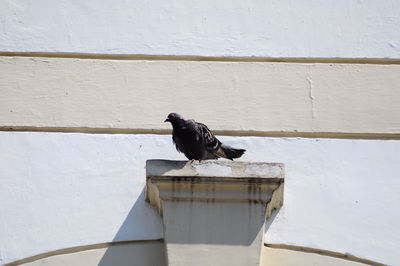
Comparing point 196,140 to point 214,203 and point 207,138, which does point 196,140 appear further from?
point 214,203

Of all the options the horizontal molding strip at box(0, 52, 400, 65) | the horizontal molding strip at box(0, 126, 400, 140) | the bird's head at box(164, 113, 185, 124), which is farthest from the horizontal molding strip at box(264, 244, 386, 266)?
the horizontal molding strip at box(0, 52, 400, 65)

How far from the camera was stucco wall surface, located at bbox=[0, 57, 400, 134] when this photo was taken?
5043mm

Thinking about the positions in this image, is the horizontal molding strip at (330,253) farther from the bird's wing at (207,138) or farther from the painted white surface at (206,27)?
the painted white surface at (206,27)

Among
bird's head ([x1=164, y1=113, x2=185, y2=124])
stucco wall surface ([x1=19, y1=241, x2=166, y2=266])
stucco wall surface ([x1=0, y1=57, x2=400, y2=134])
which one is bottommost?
stucco wall surface ([x1=19, y1=241, x2=166, y2=266])

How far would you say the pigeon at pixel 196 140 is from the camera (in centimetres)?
494

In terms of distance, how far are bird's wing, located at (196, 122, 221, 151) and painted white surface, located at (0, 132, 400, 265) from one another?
72 millimetres

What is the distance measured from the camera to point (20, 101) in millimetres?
5098

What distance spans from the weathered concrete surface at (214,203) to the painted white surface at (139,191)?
0.59ft

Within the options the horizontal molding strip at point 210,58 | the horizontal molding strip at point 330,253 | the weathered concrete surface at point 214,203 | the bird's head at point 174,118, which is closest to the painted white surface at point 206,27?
the horizontal molding strip at point 210,58

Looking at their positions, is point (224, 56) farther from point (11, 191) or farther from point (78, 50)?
point (11, 191)

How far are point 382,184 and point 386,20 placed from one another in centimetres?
91

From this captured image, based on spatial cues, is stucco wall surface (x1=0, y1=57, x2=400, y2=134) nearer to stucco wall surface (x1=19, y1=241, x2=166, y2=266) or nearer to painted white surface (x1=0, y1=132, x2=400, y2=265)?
painted white surface (x1=0, y1=132, x2=400, y2=265)

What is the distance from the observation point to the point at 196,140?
5.21 meters

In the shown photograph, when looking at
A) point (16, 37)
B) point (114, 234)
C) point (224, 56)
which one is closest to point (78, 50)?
point (16, 37)
